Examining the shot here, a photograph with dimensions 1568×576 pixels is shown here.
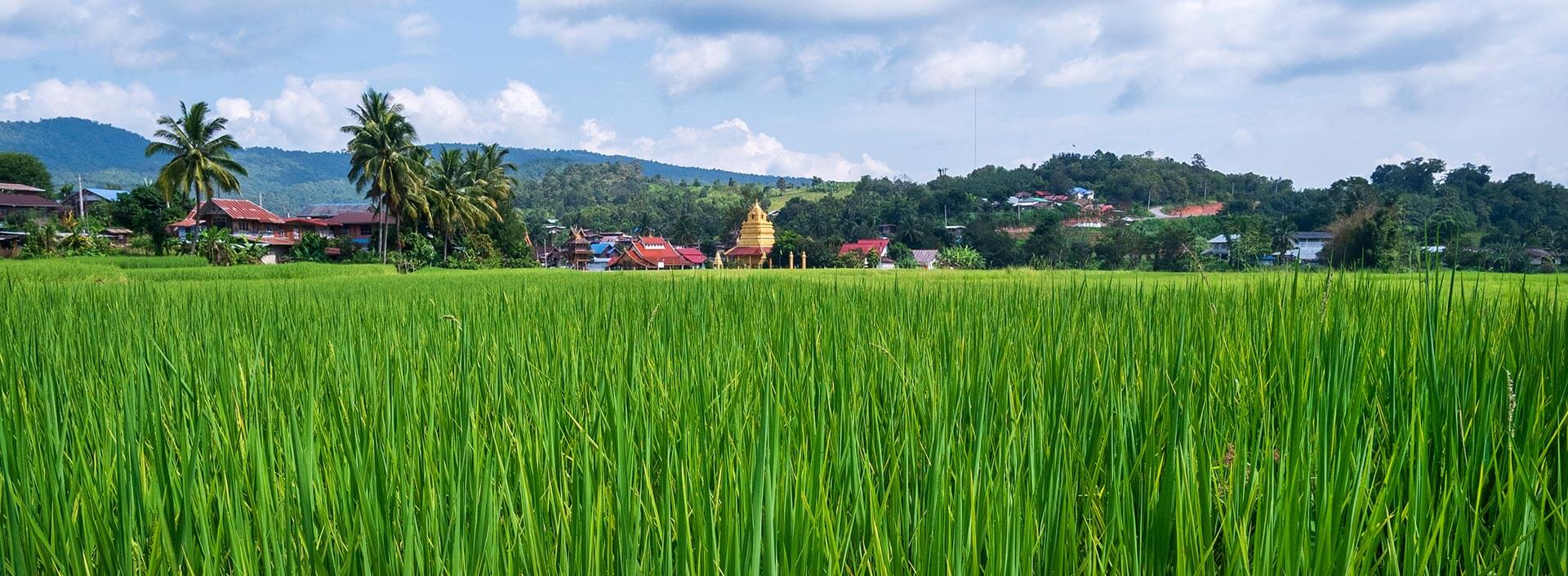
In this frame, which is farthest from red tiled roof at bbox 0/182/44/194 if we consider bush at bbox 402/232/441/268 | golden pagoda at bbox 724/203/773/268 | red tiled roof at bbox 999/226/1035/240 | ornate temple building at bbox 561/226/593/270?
red tiled roof at bbox 999/226/1035/240

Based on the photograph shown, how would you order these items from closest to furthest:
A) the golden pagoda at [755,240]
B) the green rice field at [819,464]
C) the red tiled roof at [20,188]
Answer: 1. the green rice field at [819,464]
2. the golden pagoda at [755,240]
3. the red tiled roof at [20,188]

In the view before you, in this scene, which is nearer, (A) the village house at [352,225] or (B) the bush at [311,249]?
(B) the bush at [311,249]

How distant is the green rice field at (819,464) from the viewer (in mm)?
830

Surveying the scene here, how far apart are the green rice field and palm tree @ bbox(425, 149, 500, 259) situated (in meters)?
38.0

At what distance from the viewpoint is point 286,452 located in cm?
121

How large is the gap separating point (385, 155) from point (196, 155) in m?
7.26

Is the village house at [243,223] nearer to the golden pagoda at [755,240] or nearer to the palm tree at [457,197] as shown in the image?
the palm tree at [457,197]

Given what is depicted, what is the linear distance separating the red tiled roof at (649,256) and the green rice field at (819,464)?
2075 inches

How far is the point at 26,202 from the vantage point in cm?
5134

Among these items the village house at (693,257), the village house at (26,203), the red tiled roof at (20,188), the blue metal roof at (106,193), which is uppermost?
the blue metal roof at (106,193)

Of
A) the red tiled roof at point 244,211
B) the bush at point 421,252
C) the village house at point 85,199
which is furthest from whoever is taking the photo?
the village house at point 85,199

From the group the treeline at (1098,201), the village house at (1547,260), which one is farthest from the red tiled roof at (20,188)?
the village house at (1547,260)

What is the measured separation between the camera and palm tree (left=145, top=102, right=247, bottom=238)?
32.1m

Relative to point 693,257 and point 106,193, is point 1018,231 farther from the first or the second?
point 106,193
